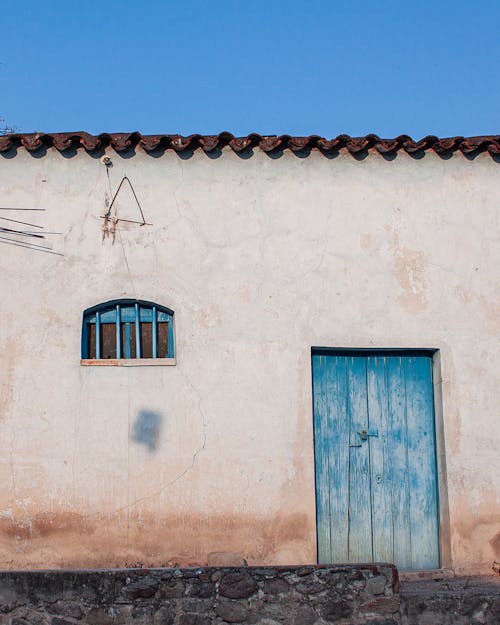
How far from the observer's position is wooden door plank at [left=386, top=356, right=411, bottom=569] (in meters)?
8.73

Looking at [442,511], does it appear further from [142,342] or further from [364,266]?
[142,342]

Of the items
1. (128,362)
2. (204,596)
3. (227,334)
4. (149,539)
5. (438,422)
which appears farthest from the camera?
(438,422)

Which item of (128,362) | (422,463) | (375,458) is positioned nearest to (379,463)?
(375,458)

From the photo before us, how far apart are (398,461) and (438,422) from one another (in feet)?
1.81

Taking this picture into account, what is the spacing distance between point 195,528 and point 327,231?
10.3 feet

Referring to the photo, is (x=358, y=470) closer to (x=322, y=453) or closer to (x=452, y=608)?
(x=322, y=453)

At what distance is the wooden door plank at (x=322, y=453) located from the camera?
867 centimetres

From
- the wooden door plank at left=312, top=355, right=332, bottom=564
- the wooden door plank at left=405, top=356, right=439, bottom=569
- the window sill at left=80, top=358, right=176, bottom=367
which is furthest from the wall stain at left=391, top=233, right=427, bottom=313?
the window sill at left=80, top=358, right=176, bottom=367

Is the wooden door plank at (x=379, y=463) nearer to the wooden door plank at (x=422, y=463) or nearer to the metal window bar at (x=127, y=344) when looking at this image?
the wooden door plank at (x=422, y=463)

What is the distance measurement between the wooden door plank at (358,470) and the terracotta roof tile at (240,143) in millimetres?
2143

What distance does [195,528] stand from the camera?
848 centimetres

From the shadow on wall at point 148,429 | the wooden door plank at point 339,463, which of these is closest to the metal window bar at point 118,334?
the shadow on wall at point 148,429

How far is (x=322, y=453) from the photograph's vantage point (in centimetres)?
882

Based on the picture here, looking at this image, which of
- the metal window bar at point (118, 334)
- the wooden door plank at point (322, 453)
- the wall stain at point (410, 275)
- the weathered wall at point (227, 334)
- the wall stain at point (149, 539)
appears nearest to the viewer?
the wall stain at point (149, 539)
